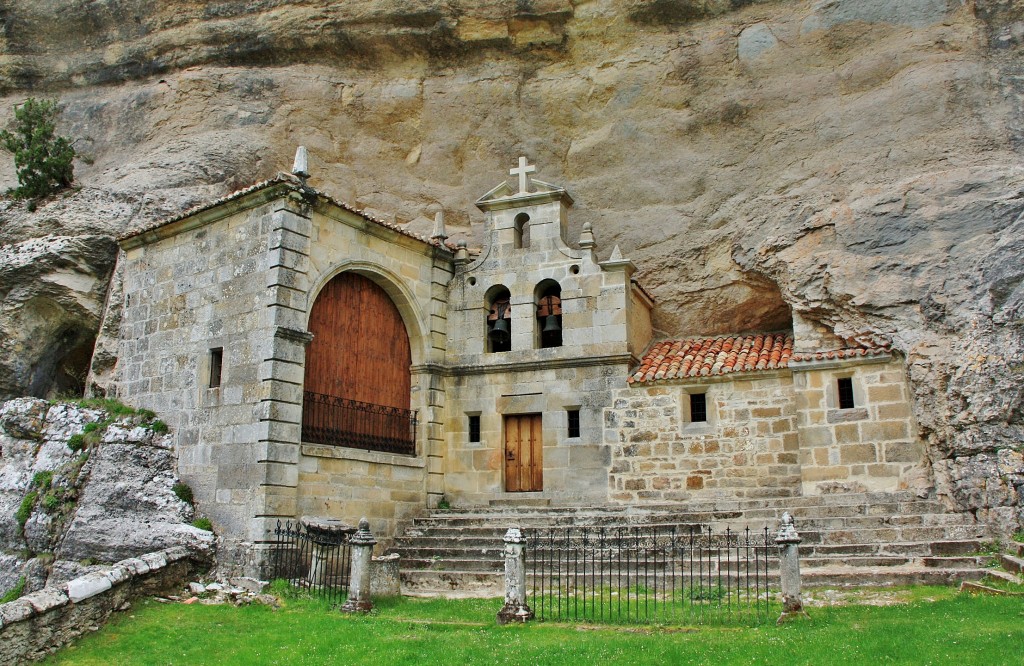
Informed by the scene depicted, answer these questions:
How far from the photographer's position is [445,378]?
59.8ft

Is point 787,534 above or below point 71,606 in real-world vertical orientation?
above

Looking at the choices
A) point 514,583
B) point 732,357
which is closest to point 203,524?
point 514,583

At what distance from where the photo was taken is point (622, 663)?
29.0 feet

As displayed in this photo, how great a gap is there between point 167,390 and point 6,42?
14.5 meters

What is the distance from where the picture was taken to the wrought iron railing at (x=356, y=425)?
1538 cm

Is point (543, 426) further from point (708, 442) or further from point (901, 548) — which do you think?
point (901, 548)

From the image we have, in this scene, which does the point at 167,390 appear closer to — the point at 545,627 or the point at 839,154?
the point at 545,627

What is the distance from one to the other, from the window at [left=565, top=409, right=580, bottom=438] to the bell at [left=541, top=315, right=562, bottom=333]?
1.73 meters

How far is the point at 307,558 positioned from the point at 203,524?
183 cm

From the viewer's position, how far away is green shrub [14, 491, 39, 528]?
1552cm

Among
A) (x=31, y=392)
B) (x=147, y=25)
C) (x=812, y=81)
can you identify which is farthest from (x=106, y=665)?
(x=147, y=25)

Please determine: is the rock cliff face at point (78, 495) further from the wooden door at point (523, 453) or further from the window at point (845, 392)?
the window at point (845, 392)

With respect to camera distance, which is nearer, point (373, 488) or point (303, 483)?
point (303, 483)

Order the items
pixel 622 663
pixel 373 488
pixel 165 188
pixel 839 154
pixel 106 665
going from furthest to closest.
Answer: pixel 165 188, pixel 839 154, pixel 373 488, pixel 106 665, pixel 622 663
